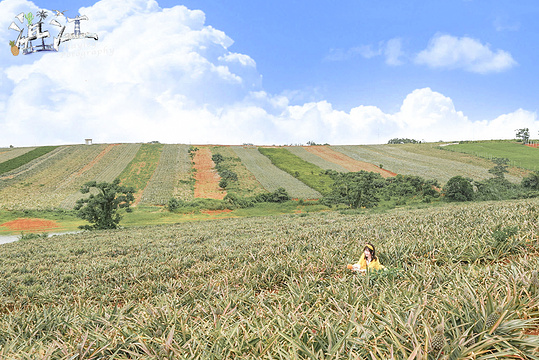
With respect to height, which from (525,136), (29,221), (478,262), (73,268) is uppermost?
(525,136)

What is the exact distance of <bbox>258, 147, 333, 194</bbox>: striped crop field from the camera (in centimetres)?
4618

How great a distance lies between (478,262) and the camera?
202 inches

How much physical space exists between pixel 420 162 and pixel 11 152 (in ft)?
311

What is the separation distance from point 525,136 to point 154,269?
115 meters

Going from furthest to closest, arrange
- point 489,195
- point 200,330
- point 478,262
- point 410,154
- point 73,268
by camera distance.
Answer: point 410,154 < point 489,195 < point 73,268 < point 478,262 < point 200,330

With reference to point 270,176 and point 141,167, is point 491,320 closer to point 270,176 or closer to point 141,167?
point 270,176

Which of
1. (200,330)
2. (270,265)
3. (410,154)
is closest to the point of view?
(200,330)

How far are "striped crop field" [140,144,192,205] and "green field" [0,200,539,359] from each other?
3077 centimetres

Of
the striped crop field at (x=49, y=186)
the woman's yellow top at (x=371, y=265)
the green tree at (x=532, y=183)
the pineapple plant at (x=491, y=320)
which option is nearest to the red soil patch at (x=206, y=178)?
the striped crop field at (x=49, y=186)

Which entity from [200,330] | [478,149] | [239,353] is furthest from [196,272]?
[478,149]

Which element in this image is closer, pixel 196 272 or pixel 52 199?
pixel 196 272

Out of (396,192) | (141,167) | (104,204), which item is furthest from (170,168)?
(396,192)

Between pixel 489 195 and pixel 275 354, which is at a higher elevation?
pixel 275 354

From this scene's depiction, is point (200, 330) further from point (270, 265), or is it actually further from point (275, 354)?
point (270, 265)
